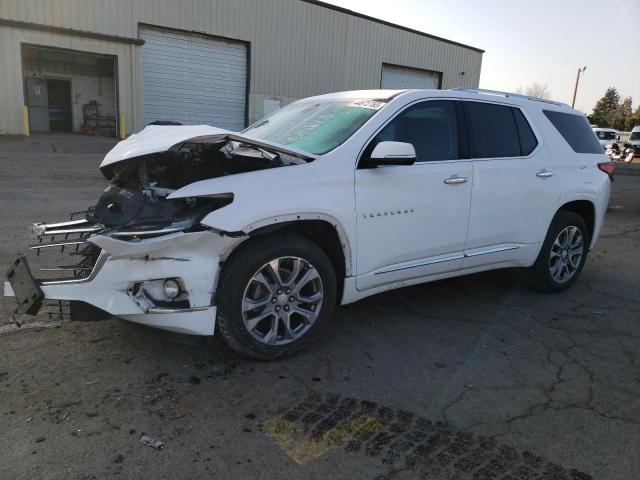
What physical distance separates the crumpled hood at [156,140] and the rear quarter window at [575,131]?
342 cm

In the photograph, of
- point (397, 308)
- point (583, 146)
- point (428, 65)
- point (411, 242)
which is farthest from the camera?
point (428, 65)

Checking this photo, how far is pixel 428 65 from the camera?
1223 inches

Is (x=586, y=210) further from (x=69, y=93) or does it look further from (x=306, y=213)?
(x=69, y=93)

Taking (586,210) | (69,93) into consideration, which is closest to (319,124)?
(586,210)

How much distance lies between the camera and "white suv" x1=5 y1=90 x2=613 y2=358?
10.2 feet

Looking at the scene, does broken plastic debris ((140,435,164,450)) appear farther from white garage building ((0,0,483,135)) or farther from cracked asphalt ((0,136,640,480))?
white garage building ((0,0,483,135))

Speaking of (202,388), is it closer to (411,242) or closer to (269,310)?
(269,310)

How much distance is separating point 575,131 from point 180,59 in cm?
2009

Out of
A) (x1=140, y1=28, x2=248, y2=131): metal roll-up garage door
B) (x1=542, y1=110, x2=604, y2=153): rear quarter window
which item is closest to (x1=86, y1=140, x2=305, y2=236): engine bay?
(x1=542, y1=110, x2=604, y2=153): rear quarter window

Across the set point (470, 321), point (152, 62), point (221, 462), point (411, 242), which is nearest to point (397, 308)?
point (470, 321)

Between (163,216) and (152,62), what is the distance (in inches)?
812

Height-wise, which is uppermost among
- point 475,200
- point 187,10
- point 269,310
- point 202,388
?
point 187,10

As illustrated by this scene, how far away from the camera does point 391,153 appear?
3584 millimetres

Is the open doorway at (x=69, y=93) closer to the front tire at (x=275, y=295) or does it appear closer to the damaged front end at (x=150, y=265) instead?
the damaged front end at (x=150, y=265)
